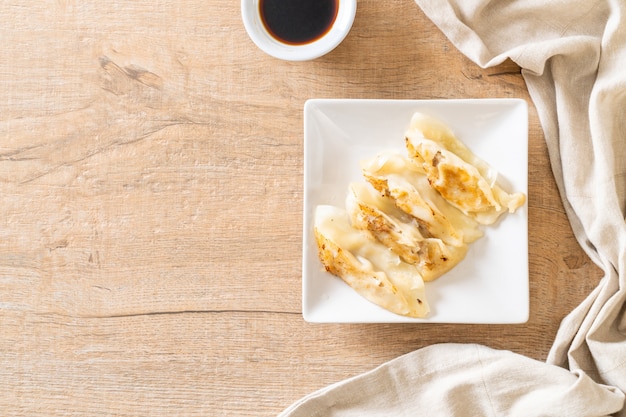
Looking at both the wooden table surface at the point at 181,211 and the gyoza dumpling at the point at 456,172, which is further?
the wooden table surface at the point at 181,211

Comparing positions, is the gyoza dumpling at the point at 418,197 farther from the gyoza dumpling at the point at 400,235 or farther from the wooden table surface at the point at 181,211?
the wooden table surface at the point at 181,211

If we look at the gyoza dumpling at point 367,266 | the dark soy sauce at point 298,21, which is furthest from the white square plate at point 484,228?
→ the dark soy sauce at point 298,21

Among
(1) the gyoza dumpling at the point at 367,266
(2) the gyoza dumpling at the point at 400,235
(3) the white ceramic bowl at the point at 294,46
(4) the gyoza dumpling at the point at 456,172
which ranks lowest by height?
(1) the gyoza dumpling at the point at 367,266

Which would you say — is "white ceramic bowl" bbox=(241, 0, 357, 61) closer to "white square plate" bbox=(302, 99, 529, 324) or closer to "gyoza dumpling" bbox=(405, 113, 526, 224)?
"white square plate" bbox=(302, 99, 529, 324)

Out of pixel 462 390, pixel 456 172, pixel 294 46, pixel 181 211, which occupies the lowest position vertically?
pixel 462 390

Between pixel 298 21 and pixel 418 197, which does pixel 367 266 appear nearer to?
pixel 418 197

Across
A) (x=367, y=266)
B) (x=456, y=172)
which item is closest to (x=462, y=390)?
(x=367, y=266)
